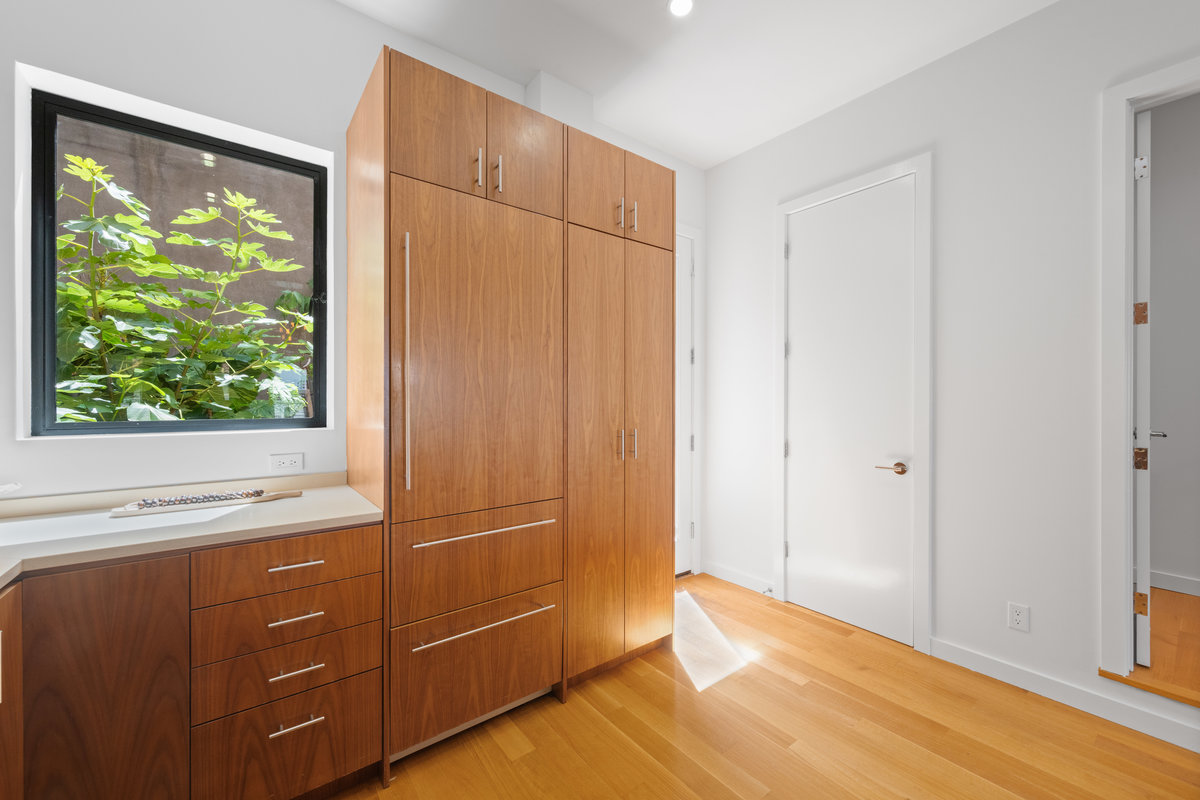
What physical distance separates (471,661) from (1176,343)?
400cm

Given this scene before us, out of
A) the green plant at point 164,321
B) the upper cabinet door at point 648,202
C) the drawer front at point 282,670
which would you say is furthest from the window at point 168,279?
the upper cabinet door at point 648,202

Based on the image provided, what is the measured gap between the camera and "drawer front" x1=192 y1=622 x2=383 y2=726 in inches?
52.1

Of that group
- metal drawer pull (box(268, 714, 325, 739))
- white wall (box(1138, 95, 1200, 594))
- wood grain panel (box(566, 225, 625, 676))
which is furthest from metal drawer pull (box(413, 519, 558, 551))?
white wall (box(1138, 95, 1200, 594))

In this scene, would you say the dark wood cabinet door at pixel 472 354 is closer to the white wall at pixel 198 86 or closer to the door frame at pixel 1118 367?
the white wall at pixel 198 86

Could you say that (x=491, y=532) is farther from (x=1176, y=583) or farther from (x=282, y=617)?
(x=1176, y=583)

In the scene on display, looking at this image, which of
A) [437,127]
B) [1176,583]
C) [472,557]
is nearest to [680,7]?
[437,127]

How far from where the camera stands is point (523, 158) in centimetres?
192

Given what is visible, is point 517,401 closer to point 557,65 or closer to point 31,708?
point 31,708

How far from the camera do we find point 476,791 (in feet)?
5.12

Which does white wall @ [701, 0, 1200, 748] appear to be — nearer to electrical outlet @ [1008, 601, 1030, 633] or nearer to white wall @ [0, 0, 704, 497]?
electrical outlet @ [1008, 601, 1030, 633]

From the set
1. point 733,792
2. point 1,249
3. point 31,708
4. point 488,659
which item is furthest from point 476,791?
point 1,249

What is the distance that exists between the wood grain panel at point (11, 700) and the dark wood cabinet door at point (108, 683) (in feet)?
0.08

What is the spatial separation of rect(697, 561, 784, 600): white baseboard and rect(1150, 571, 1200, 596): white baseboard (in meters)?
2.09

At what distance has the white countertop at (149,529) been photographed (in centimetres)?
117
